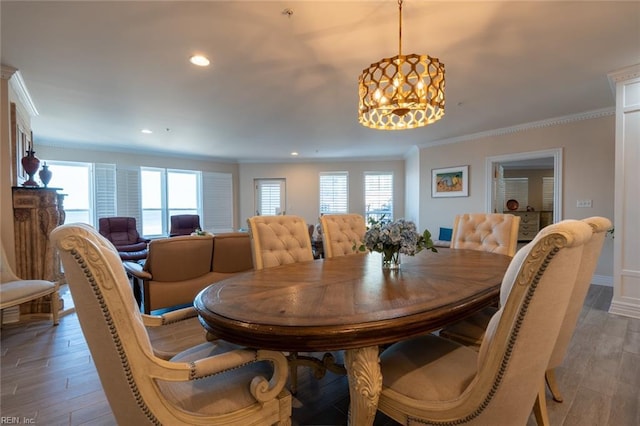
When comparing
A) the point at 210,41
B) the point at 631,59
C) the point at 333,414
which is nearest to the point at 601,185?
the point at 631,59

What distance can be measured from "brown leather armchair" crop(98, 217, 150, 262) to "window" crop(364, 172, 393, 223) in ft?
17.0

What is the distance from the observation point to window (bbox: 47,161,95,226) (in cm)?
580

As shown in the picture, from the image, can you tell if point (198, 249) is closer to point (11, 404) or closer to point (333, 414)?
→ point (11, 404)

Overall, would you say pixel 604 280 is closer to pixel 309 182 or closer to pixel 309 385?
→ pixel 309 385

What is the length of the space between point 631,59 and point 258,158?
687cm

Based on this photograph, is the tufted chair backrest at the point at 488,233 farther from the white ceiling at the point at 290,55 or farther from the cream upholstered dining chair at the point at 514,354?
the cream upholstered dining chair at the point at 514,354

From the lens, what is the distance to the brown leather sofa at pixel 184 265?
2951 mm

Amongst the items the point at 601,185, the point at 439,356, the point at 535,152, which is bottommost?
the point at 439,356

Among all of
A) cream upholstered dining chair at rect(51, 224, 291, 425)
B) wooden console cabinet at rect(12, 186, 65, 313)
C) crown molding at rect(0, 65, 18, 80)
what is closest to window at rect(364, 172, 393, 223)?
wooden console cabinet at rect(12, 186, 65, 313)

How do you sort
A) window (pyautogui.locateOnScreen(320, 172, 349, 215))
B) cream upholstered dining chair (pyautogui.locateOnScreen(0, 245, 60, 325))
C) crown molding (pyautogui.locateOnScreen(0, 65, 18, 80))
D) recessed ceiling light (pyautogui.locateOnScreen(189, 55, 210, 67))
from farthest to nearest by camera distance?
window (pyautogui.locateOnScreen(320, 172, 349, 215)) < crown molding (pyautogui.locateOnScreen(0, 65, 18, 80)) < recessed ceiling light (pyautogui.locateOnScreen(189, 55, 210, 67)) < cream upholstered dining chair (pyautogui.locateOnScreen(0, 245, 60, 325))

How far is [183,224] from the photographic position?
670cm

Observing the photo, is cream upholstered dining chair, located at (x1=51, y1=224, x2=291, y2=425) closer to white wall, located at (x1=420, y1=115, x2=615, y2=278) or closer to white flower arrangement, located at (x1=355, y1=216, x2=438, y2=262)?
white flower arrangement, located at (x1=355, y1=216, x2=438, y2=262)

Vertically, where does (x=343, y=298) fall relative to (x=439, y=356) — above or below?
above

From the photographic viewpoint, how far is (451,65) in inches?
109
